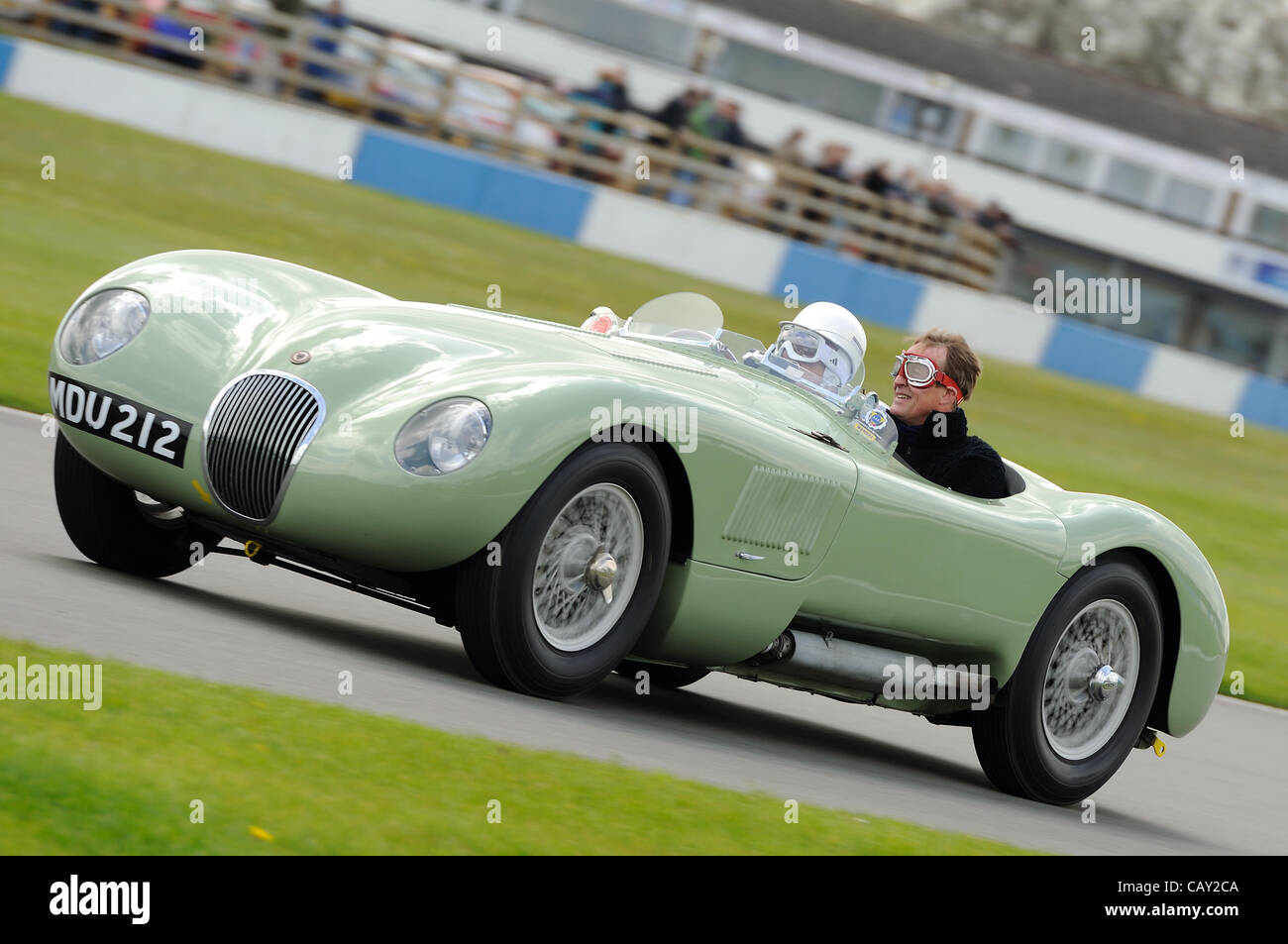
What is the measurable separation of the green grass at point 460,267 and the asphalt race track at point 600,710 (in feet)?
19.0

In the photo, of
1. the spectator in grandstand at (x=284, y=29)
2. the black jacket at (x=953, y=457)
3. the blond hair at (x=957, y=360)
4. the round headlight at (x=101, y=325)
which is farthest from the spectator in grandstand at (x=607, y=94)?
the round headlight at (x=101, y=325)

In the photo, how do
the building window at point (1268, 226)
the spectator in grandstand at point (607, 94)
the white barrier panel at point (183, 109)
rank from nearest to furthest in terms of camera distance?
the white barrier panel at point (183, 109)
the spectator in grandstand at point (607, 94)
the building window at point (1268, 226)

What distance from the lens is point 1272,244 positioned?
44219 millimetres

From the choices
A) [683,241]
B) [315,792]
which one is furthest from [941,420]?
[683,241]

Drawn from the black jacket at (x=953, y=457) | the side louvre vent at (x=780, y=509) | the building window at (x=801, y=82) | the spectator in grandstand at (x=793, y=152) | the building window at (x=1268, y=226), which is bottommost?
the side louvre vent at (x=780, y=509)

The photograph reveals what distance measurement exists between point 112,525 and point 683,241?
56.3 ft

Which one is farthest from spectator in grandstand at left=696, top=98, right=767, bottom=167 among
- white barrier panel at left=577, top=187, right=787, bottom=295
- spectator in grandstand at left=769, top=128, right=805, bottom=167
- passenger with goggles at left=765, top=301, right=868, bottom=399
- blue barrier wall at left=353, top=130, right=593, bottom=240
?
passenger with goggles at left=765, top=301, right=868, bottom=399

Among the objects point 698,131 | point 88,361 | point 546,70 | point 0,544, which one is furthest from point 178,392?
point 546,70

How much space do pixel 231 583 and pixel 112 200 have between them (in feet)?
39.1

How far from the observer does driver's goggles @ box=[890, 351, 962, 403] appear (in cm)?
671

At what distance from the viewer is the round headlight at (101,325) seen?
5.71 metres

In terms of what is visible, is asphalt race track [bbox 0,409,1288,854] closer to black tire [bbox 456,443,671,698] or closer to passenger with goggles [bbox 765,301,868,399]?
black tire [bbox 456,443,671,698]

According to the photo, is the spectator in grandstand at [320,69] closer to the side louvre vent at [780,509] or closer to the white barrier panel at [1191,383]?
the white barrier panel at [1191,383]
